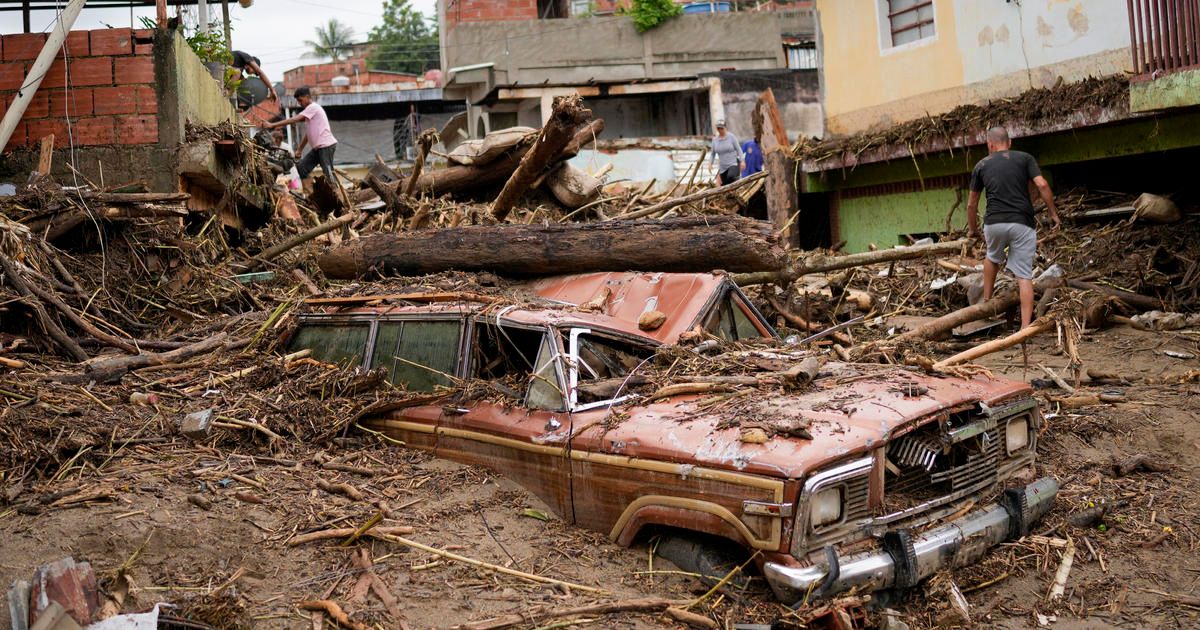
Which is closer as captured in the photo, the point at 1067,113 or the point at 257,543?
the point at 257,543

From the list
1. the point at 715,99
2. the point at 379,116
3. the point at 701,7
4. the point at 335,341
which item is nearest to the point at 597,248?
the point at 335,341

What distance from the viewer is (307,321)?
24.3 feet

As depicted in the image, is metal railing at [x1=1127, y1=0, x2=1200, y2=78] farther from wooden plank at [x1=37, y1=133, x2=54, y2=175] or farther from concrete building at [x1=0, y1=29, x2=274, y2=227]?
wooden plank at [x1=37, y1=133, x2=54, y2=175]

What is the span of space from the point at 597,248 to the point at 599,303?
3.41 ft

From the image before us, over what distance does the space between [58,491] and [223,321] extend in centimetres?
399

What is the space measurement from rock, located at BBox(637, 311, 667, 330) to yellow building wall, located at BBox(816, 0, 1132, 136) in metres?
7.92

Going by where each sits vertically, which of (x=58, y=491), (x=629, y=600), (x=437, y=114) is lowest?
(x=629, y=600)

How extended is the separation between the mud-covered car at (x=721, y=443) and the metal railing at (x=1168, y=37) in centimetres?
537

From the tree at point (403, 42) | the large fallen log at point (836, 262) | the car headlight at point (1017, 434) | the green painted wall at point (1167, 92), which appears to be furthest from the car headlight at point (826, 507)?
the tree at point (403, 42)

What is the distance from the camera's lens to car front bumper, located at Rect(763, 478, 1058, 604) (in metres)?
4.20

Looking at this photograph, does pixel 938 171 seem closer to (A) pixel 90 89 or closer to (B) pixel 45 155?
(A) pixel 90 89

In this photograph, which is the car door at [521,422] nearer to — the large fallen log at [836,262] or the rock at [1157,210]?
the large fallen log at [836,262]

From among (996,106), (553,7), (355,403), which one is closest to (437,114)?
(553,7)

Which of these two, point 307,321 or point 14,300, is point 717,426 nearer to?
point 307,321
